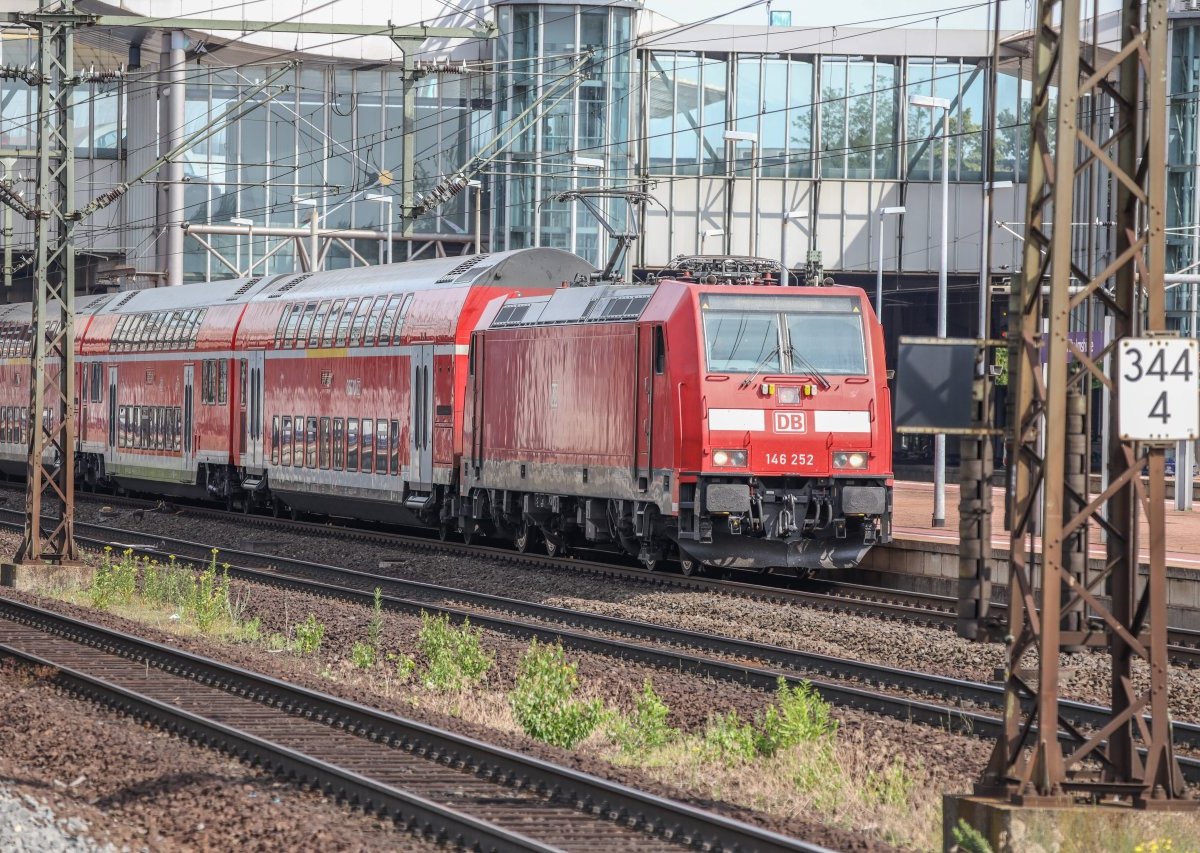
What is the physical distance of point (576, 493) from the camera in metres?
22.3

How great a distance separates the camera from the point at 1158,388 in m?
8.09

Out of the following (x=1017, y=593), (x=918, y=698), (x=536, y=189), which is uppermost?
(x=536, y=189)

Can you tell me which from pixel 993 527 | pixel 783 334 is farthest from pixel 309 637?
pixel 993 527

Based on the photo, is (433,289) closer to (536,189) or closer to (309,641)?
(309,641)

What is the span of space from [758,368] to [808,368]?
0.60 metres

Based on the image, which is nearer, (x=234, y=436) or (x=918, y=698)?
(x=918, y=698)

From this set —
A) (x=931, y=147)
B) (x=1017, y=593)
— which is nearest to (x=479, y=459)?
(x=1017, y=593)

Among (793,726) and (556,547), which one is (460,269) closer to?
(556,547)

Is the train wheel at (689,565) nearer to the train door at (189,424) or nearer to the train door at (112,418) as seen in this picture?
the train door at (189,424)

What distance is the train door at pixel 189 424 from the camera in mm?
33750

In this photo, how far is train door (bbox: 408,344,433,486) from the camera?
26.0m

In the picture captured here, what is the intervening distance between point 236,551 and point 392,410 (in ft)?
10.9

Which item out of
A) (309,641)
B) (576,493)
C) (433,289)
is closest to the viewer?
(309,641)

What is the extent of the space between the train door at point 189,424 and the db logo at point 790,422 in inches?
653
